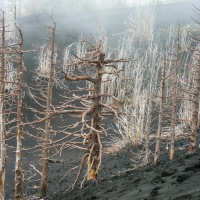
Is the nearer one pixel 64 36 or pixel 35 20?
pixel 64 36

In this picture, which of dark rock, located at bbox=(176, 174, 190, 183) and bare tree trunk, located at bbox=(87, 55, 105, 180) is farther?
bare tree trunk, located at bbox=(87, 55, 105, 180)

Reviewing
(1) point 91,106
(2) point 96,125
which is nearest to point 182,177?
(2) point 96,125

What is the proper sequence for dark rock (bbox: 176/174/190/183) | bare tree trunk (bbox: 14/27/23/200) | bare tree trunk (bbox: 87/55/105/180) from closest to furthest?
1. dark rock (bbox: 176/174/190/183)
2. bare tree trunk (bbox: 87/55/105/180)
3. bare tree trunk (bbox: 14/27/23/200)

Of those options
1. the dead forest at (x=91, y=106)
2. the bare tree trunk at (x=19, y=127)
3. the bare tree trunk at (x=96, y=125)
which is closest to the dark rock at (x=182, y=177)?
the dead forest at (x=91, y=106)

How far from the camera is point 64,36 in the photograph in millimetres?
49719

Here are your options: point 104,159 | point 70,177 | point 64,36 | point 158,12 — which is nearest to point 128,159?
point 104,159

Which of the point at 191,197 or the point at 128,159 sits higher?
the point at 191,197

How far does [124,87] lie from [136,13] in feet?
54.8

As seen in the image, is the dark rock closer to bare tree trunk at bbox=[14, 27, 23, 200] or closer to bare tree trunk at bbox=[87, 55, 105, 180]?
bare tree trunk at bbox=[87, 55, 105, 180]

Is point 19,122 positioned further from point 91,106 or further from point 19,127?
point 91,106

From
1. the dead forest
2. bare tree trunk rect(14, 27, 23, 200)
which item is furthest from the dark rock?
bare tree trunk rect(14, 27, 23, 200)

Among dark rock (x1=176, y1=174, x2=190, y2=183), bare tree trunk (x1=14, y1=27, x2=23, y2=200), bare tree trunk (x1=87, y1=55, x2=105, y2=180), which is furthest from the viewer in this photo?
bare tree trunk (x1=14, y1=27, x2=23, y2=200)

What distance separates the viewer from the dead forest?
10352mm

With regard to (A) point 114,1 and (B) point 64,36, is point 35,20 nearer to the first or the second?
(B) point 64,36
